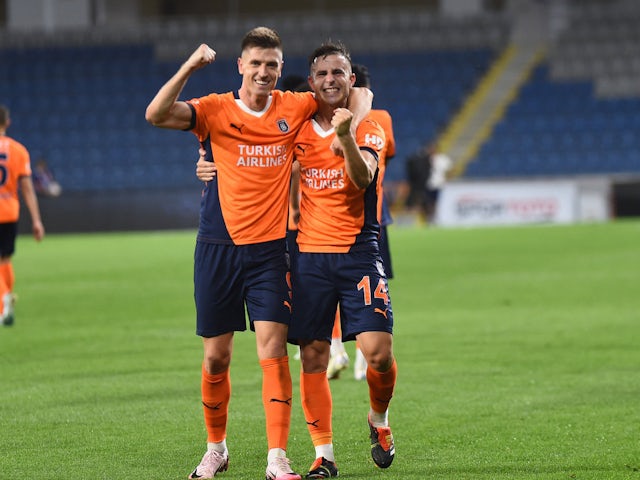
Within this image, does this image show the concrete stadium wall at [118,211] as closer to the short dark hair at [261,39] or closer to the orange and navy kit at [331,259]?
the orange and navy kit at [331,259]

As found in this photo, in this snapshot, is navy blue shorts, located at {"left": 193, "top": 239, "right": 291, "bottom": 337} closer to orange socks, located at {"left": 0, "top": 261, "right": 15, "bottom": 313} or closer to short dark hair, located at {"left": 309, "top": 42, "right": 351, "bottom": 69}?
short dark hair, located at {"left": 309, "top": 42, "right": 351, "bottom": 69}

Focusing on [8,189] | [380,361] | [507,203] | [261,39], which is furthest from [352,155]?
[507,203]

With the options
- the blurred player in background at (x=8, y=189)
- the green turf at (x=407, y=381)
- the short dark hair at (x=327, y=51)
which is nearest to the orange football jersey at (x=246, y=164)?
the short dark hair at (x=327, y=51)

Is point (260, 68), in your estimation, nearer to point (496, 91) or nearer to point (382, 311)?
point (382, 311)

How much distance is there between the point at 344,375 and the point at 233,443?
8.48 feet

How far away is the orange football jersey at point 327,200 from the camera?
5.99 metres

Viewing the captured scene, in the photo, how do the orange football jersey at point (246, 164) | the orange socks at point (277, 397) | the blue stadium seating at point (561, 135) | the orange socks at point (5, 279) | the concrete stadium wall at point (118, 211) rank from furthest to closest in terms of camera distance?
the blue stadium seating at point (561, 135), the concrete stadium wall at point (118, 211), the orange socks at point (5, 279), the orange football jersey at point (246, 164), the orange socks at point (277, 397)

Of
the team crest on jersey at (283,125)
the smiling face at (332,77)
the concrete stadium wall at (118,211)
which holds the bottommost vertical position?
the concrete stadium wall at (118,211)

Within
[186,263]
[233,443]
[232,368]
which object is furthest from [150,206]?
[233,443]

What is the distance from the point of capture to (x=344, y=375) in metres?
9.26

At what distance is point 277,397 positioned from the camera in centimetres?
582

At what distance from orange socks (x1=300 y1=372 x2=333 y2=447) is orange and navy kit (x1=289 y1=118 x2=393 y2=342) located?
0.72ft

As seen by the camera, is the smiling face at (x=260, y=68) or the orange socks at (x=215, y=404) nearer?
the smiling face at (x=260, y=68)

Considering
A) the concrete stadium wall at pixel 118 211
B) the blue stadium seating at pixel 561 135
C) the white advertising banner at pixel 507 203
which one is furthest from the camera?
the blue stadium seating at pixel 561 135
